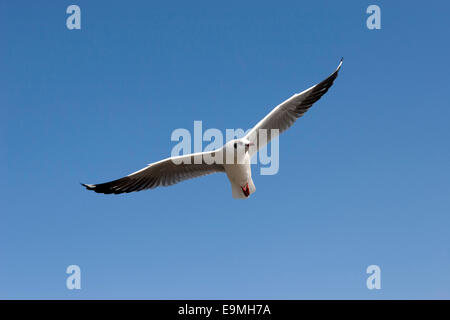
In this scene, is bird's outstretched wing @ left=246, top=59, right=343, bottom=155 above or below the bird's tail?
above

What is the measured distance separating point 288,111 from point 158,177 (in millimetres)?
2109

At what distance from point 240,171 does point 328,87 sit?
1.82 m

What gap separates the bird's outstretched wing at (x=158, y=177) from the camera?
20.9 feet

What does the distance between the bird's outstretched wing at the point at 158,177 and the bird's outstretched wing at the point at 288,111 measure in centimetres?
74

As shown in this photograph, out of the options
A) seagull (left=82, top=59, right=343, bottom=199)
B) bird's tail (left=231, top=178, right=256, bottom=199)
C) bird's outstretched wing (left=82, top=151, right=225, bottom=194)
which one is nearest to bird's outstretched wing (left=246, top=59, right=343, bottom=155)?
seagull (left=82, top=59, right=343, bottom=199)

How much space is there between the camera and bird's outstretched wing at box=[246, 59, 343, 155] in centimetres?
618

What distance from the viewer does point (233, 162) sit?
598 cm

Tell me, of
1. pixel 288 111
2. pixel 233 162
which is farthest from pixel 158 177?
pixel 288 111

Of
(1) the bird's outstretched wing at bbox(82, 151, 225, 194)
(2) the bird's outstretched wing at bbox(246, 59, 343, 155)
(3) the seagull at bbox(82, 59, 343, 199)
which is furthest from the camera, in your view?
(1) the bird's outstretched wing at bbox(82, 151, 225, 194)

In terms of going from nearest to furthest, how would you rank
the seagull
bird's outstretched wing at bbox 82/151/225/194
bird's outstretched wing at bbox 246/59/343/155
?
the seagull < bird's outstretched wing at bbox 246/59/343/155 < bird's outstretched wing at bbox 82/151/225/194

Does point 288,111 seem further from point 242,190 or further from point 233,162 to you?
point 242,190

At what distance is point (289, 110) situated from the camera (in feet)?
20.8

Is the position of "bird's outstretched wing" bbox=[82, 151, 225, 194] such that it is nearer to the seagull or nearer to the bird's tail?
the seagull
